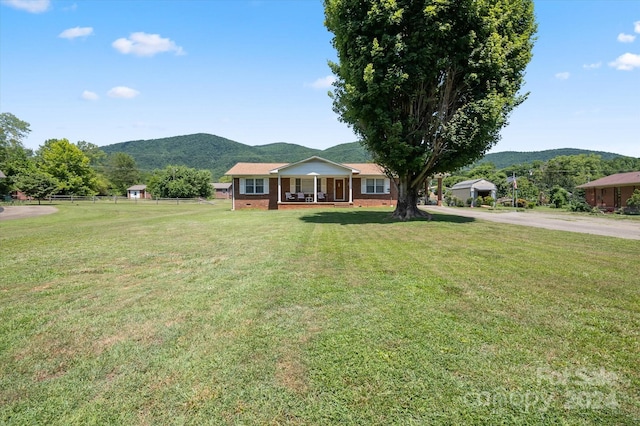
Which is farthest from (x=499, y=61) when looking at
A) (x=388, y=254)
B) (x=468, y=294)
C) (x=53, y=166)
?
(x=53, y=166)

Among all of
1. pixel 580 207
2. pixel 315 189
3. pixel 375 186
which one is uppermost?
pixel 375 186

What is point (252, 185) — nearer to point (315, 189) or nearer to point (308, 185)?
point (308, 185)

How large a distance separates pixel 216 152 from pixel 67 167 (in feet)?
288

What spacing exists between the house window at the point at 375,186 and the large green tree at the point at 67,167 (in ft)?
161

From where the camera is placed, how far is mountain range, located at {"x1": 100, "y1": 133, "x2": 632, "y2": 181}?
122000 millimetres

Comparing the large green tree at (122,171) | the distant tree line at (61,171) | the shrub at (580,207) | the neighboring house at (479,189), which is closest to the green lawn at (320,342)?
the shrub at (580,207)

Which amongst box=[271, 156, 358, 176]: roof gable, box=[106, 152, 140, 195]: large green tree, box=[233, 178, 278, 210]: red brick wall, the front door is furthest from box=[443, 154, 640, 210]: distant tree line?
box=[106, 152, 140, 195]: large green tree

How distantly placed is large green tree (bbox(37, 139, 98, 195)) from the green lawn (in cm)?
5965

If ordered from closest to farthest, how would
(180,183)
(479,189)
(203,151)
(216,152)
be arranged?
1. (479,189)
2. (180,183)
3. (203,151)
4. (216,152)

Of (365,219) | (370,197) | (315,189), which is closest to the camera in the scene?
(365,219)

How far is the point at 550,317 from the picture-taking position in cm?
363

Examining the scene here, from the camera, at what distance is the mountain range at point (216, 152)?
122 m

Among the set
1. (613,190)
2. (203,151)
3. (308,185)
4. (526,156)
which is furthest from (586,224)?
(203,151)

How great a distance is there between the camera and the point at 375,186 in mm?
28781
